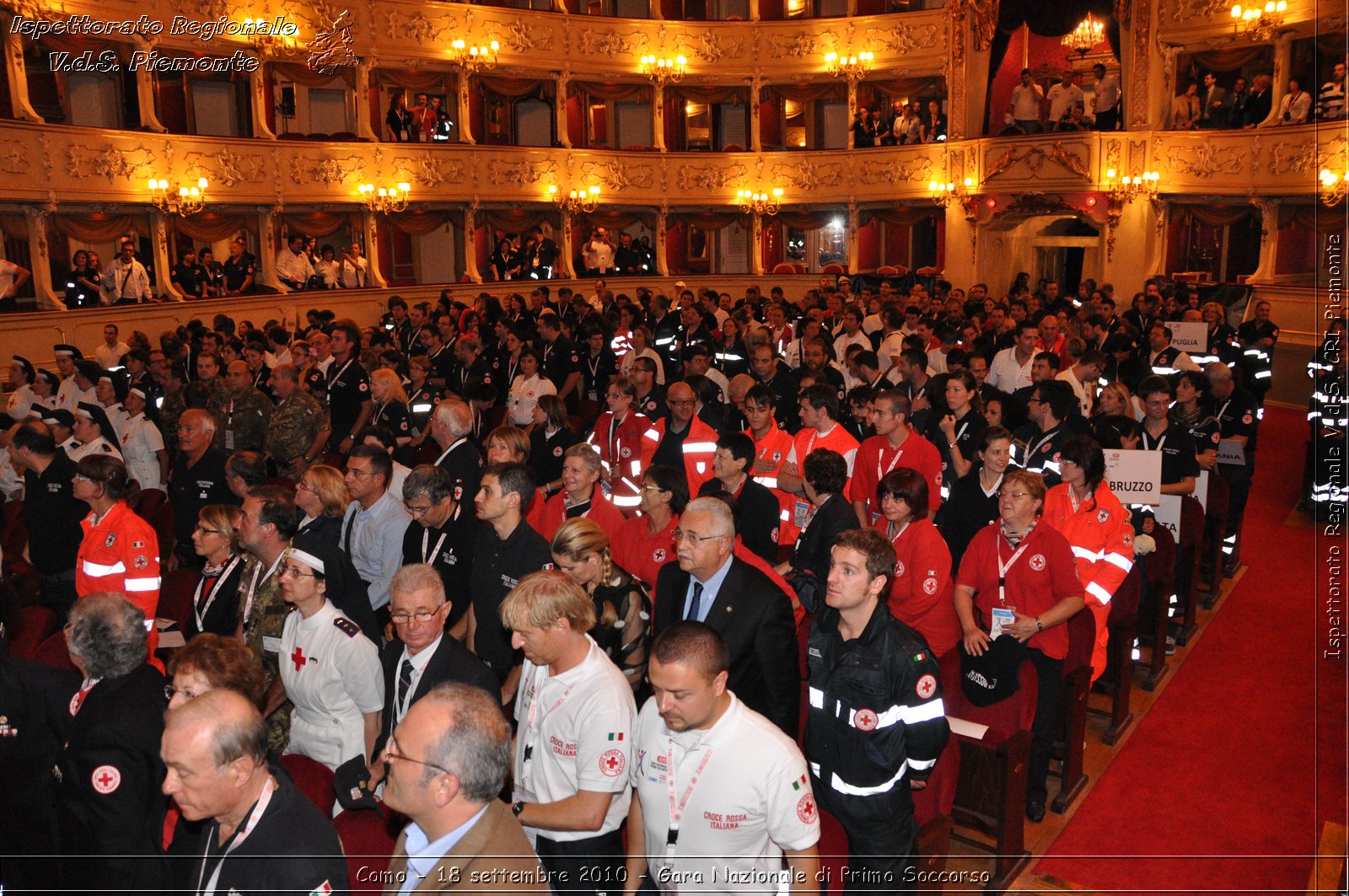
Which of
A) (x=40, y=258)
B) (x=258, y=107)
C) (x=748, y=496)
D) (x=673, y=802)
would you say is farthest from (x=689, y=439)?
(x=258, y=107)

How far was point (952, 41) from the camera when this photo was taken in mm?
22828

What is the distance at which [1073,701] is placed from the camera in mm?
5336

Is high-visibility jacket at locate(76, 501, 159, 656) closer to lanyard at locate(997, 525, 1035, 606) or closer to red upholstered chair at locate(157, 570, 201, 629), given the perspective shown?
red upholstered chair at locate(157, 570, 201, 629)

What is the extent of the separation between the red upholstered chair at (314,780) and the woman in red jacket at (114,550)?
1.68 metres

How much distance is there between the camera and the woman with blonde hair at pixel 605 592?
4305 mm

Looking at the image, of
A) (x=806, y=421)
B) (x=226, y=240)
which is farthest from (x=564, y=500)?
(x=226, y=240)

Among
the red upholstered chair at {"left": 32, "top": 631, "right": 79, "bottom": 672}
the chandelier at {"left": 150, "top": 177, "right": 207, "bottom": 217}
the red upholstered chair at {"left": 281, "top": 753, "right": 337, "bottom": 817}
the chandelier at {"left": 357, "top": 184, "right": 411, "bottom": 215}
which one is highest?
the chandelier at {"left": 357, "top": 184, "right": 411, "bottom": 215}

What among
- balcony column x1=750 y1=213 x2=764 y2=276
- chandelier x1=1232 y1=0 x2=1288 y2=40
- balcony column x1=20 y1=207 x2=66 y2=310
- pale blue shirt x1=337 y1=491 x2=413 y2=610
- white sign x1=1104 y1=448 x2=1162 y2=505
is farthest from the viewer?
balcony column x1=750 y1=213 x2=764 y2=276

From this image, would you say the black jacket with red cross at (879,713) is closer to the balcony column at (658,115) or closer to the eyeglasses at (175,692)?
the eyeglasses at (175,692)

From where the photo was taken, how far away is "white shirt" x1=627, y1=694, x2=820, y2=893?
3033 millimetres

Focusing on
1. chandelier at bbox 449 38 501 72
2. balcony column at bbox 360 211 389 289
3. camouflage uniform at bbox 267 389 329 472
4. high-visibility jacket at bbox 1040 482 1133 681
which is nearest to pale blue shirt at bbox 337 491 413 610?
camouflage uniform at bbox 267 389 329 472

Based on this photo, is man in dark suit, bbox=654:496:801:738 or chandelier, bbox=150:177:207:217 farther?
chandelier, bbox=150:177:207:217

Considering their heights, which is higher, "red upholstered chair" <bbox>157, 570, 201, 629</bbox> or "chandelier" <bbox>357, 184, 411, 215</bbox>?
"chandelier" <bbox>357, 184, 411, 215</bbox>

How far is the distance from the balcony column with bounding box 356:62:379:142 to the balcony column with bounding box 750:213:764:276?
949 centimetres
